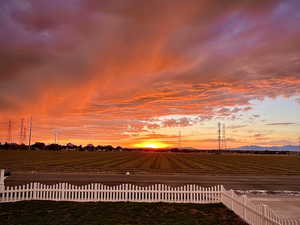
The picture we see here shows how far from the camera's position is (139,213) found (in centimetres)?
1104

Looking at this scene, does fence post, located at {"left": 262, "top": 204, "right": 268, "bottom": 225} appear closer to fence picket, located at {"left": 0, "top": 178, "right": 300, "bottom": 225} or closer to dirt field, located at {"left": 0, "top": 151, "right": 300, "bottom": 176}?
fence picket, located at {"left": 0, "top": 178, "right": 300, "bottom": 225}

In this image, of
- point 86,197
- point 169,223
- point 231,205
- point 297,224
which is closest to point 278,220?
point 297,224

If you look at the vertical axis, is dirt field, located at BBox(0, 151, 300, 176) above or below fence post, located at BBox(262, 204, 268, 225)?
below

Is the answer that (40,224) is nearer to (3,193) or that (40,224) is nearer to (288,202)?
(3,193)

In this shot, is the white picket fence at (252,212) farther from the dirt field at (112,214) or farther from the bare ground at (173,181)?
the bare ground at (173,181)

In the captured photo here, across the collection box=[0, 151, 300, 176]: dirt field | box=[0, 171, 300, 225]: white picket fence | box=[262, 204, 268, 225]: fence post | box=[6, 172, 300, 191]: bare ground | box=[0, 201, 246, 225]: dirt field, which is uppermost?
box=[262, 204, 268, 225]: fence post

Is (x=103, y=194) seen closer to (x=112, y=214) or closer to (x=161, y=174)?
(x=112, y=214)

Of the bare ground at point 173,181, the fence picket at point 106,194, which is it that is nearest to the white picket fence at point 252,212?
the fence picket at point 106,194

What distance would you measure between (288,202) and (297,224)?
6991 millimetres

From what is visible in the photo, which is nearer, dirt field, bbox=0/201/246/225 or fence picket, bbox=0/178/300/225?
dirt field, bbox=0/201/246/225

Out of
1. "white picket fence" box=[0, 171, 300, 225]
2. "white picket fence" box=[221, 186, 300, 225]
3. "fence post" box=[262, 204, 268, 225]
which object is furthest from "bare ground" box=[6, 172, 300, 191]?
"fence post" box=[262, 204, 268, 225]

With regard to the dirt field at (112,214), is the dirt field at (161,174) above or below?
below

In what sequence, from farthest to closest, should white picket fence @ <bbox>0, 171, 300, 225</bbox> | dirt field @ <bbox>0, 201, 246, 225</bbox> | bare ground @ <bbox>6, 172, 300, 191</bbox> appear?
1. bare ground @ <bbox>6, 172, 300, 191</bbox>
2. white picket fence @ <bbox>0, 171, 300, 225</bbox>
3. dirt field @ <bbox>0, 201, 246, 225</bbox>

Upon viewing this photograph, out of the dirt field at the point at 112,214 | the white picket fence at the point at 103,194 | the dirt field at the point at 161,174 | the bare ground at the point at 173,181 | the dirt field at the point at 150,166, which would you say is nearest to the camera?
the dirt field at the point at 112,214
